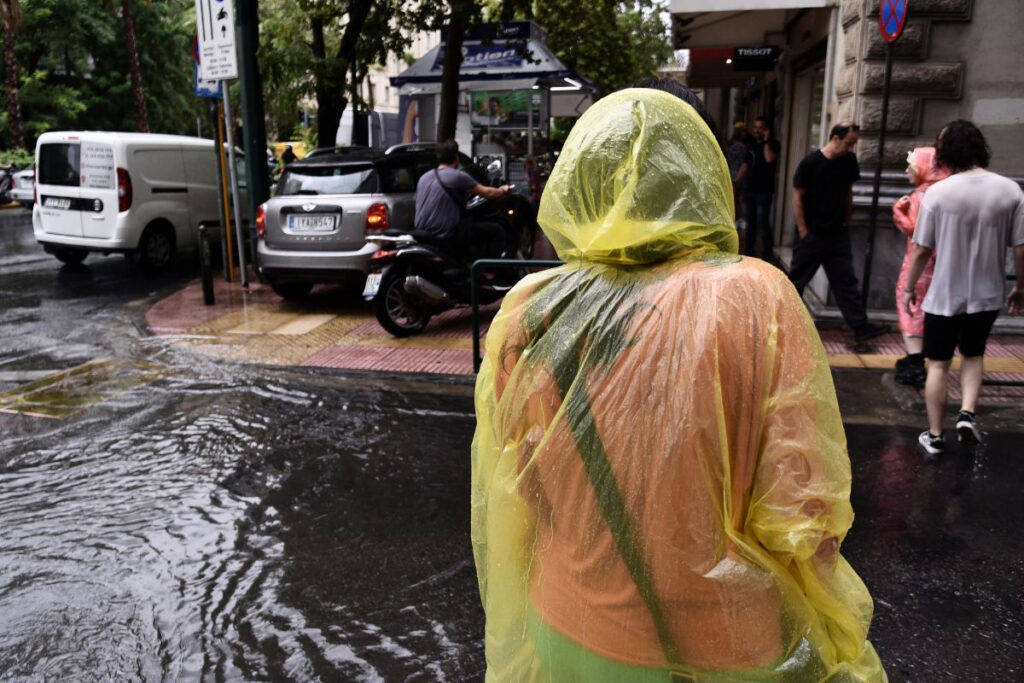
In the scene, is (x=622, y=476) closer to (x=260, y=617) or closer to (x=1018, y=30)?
(x=260, y=617)

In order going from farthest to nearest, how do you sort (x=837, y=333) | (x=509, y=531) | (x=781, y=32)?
(x=781, y=32)
(x=837, y=333)
(x=509, y=531)

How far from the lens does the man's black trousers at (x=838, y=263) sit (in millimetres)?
7566

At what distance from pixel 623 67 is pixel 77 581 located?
102 feet

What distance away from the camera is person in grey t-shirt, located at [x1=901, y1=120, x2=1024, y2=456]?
4.79m

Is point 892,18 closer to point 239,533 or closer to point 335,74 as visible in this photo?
point 239,533

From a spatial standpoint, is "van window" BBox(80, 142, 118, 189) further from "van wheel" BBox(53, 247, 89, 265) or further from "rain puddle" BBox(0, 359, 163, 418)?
"rain puddle" BBox(0, 359, 163, 418)

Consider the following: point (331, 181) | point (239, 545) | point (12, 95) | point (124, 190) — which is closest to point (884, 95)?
point (331, 181)

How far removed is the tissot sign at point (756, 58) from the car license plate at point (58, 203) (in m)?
9.67

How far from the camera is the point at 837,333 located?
26.4 feet

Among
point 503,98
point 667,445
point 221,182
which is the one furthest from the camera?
point 503,98

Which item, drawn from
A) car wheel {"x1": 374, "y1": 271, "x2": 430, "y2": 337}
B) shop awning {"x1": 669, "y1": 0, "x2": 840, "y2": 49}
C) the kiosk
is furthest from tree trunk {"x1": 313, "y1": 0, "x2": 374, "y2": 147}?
car wheel {"x1": 374, "y1": 271, "x2": 430, "y2": 337}

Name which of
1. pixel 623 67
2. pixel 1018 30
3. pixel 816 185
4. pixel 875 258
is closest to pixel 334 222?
pixel 816 185

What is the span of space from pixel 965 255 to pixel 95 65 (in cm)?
3349

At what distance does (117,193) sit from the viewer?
12.0 metres
